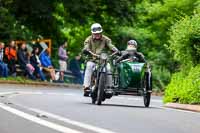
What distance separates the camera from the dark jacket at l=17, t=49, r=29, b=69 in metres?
30.3

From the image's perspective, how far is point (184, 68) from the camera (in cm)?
1778

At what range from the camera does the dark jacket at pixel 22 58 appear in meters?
30.3

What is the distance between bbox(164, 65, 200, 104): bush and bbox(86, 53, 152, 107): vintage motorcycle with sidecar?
83 centimetres

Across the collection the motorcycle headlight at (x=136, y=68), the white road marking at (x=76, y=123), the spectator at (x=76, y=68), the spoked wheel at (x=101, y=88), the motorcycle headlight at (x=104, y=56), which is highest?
the spectator at (x=76, y=68)

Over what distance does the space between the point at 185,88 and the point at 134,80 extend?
1136 millimetres

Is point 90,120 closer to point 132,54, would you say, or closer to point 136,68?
point 136,68

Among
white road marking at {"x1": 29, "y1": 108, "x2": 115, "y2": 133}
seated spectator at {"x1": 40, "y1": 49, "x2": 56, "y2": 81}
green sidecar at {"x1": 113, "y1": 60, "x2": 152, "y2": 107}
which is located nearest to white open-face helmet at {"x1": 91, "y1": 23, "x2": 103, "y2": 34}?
green sidecar at {"x1": 113, "y1": 60, "x2": 152, "y2": 107}

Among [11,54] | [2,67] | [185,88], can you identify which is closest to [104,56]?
[185,88]

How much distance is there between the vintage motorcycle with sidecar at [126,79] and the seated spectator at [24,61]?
1444 centimetres

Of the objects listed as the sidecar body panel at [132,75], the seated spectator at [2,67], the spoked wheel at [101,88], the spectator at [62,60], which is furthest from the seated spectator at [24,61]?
the spoked wheel at [101,88]

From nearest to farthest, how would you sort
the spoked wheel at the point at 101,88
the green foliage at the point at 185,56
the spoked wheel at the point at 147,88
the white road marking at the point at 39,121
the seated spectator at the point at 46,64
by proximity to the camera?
the white road marking at the point at 39,121
the spoked wheel at the point at 101,88
the spoked wheel at the point at 147,88
the green foliage at the point at 185,56
the seated spectator at the point at 46,64

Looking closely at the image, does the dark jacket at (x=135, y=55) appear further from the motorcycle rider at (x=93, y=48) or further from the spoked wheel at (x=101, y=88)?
the spoked wheel at (x=101, y=88)

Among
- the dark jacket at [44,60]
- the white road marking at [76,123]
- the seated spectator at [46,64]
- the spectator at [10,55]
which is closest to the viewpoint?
the white road marking at [76,123]

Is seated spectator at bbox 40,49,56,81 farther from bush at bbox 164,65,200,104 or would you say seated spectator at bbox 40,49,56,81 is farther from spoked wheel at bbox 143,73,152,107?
spoked wheel at bbox 143,73,152,107
